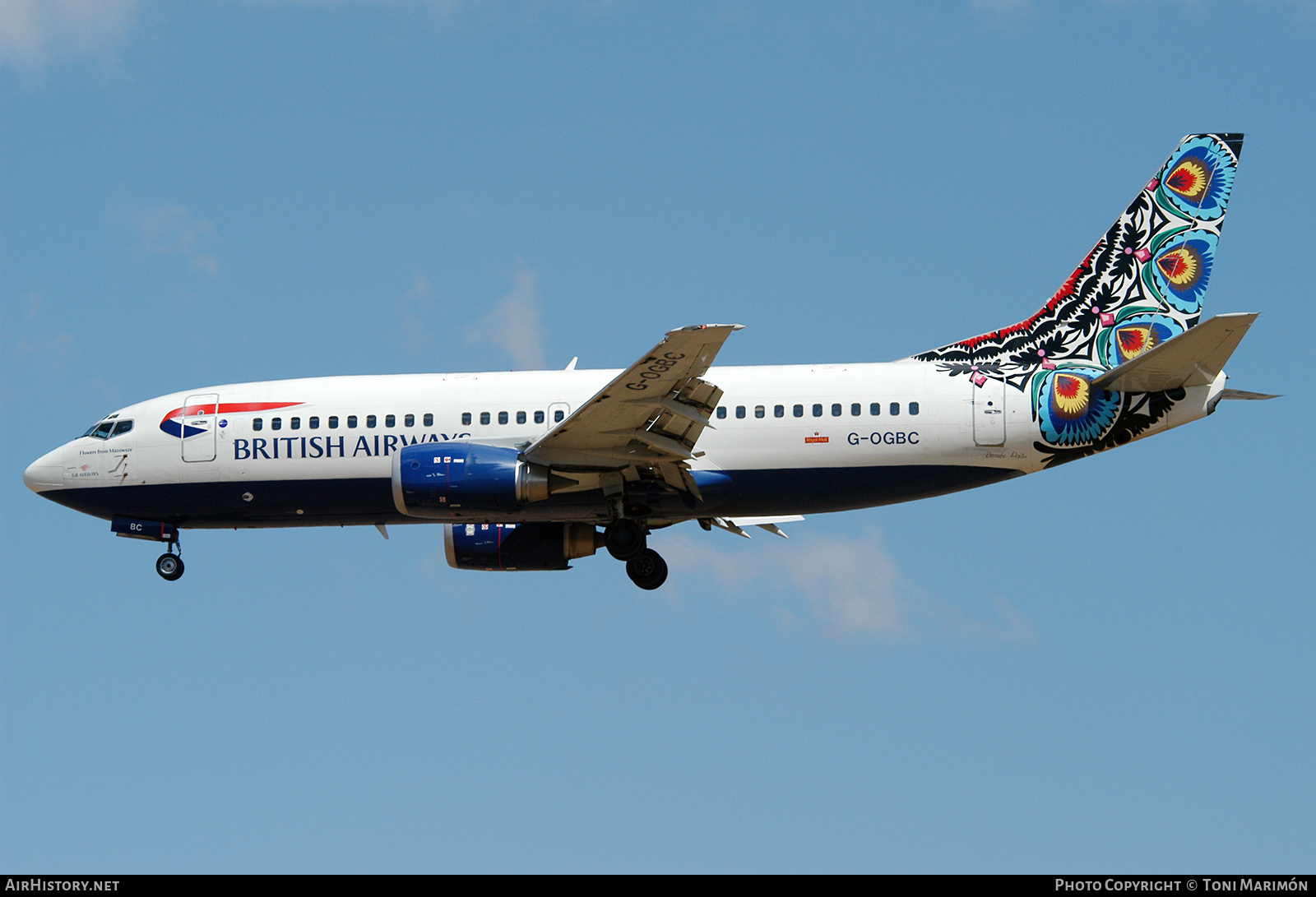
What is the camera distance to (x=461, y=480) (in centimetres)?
2756

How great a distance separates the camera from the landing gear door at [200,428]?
30.6 metres

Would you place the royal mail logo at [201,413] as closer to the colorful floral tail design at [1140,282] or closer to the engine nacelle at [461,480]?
the engine nacelle at [461,480]

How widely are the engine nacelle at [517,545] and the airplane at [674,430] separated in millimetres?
38

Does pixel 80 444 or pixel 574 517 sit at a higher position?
pixel 80 444

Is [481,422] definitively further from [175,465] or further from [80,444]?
[80,444]

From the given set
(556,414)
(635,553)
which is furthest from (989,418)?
(556,414)

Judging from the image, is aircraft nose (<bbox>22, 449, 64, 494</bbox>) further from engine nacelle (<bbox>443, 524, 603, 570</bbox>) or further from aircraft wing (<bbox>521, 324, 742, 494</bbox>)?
aircraft wing (<bbox>521, 324, 742, 494</bbox>)

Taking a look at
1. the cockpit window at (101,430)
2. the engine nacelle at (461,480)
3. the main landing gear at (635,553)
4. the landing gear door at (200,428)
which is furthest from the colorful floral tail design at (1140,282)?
the cockpit window at (101,430)

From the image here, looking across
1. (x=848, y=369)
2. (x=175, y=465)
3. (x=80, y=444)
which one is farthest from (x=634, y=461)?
(x=80, y=444)

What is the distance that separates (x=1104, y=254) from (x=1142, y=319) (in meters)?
1.64

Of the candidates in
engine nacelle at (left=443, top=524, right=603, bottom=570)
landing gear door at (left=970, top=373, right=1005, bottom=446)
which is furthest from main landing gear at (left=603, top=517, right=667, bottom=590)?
landing gear door at (left=970, top=373, right=1005, bottom=446)

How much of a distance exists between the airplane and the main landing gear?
39 mm

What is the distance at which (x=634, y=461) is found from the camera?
28.2 metres
